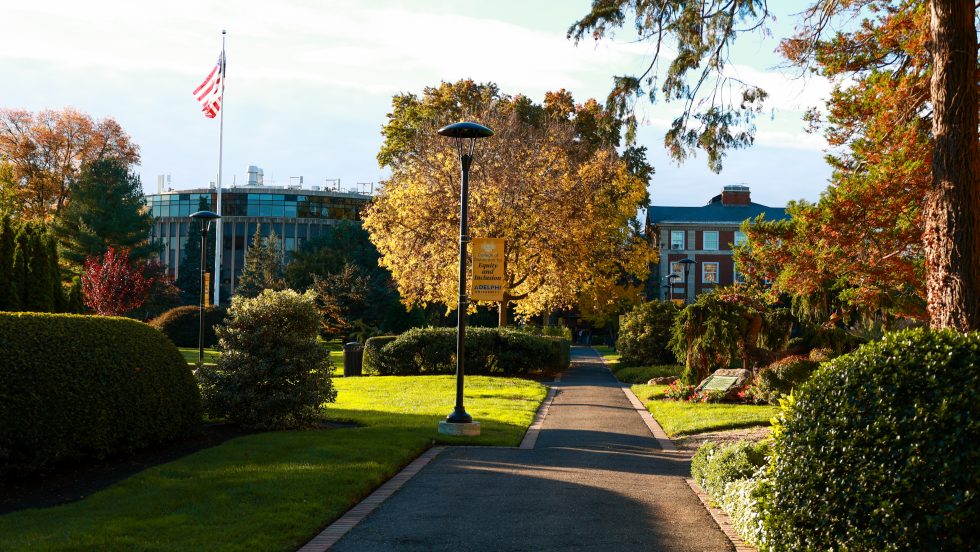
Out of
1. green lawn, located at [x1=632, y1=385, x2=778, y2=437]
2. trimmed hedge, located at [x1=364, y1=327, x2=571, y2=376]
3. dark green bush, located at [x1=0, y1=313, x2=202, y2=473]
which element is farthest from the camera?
trimmed hedge, located at [x1=364, y1=327, x2=571, y2=376]

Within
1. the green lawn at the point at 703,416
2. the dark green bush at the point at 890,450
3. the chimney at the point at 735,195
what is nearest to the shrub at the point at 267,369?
the green lawn at the point at 703,416

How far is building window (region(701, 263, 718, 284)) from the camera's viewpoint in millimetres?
77188

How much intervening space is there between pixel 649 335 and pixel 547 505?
24.1m

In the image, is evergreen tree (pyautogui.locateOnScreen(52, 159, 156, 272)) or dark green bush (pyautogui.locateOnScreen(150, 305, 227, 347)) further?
evergreen tree (pyautogui.locateOnScreen(52, 159, 156, 272))

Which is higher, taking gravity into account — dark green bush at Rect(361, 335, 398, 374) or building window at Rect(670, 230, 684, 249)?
building window at Rect(670, 230, 684, 249)

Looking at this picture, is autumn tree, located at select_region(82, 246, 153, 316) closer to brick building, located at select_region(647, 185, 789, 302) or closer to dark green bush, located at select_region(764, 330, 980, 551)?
dark green bush, located at select_region(764, 330, 980, 551)

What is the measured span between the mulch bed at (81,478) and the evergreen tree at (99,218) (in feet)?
132

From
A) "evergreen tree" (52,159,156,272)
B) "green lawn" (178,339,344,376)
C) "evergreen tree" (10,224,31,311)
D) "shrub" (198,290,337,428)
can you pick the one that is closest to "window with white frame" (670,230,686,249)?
"green lawn" (178,339,344,376)

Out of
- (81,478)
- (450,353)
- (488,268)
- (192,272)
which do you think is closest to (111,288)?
(450,353)

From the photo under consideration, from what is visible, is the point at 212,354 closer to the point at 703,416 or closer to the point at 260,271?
the point at 703,416

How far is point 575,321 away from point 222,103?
153 feet

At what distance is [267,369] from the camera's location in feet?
45.0

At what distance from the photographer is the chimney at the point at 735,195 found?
3187 inches

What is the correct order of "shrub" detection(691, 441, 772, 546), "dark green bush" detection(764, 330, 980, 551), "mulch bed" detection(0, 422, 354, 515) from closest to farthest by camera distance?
"dark green bush" detection(764, 330, 980, 551)
"shrub" detection(691, 441, 772, 546)
"mulch bed" detection(0, 422, 354, 515)
